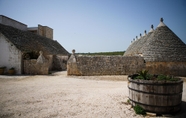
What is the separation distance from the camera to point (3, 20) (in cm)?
1905

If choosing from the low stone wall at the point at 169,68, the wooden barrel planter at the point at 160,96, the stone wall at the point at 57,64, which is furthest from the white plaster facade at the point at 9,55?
the low stone wall at the point at 169,68

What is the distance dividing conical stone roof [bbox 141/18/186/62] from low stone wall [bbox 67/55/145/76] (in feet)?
5.59

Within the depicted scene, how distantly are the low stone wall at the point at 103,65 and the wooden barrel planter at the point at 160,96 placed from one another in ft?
32.9

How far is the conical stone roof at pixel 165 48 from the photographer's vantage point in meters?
14.3

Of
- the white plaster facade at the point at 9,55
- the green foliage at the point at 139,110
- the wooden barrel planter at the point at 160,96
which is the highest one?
the white plaster facade at the point at 9,55

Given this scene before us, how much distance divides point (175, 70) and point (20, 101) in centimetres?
1660

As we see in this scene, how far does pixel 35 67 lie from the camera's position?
14.9 metres

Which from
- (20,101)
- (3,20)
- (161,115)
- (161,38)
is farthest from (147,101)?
(3,20)

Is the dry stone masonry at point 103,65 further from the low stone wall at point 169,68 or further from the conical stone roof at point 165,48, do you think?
the conical stone roof at point 165,48

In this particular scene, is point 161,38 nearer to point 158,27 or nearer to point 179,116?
point 158,27

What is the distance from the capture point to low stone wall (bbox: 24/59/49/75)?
1480cm

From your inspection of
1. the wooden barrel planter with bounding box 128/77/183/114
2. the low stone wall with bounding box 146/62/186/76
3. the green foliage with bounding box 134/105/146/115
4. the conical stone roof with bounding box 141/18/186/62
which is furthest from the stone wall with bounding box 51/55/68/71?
the wooden barrel planter with bounding box 128/77/183/114

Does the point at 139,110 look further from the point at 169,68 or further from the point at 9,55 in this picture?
the point at 9,55

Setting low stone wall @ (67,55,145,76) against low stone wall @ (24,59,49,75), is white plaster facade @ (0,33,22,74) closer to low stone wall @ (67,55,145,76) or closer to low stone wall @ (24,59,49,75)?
low stone wall @ (24,59,49,75)
